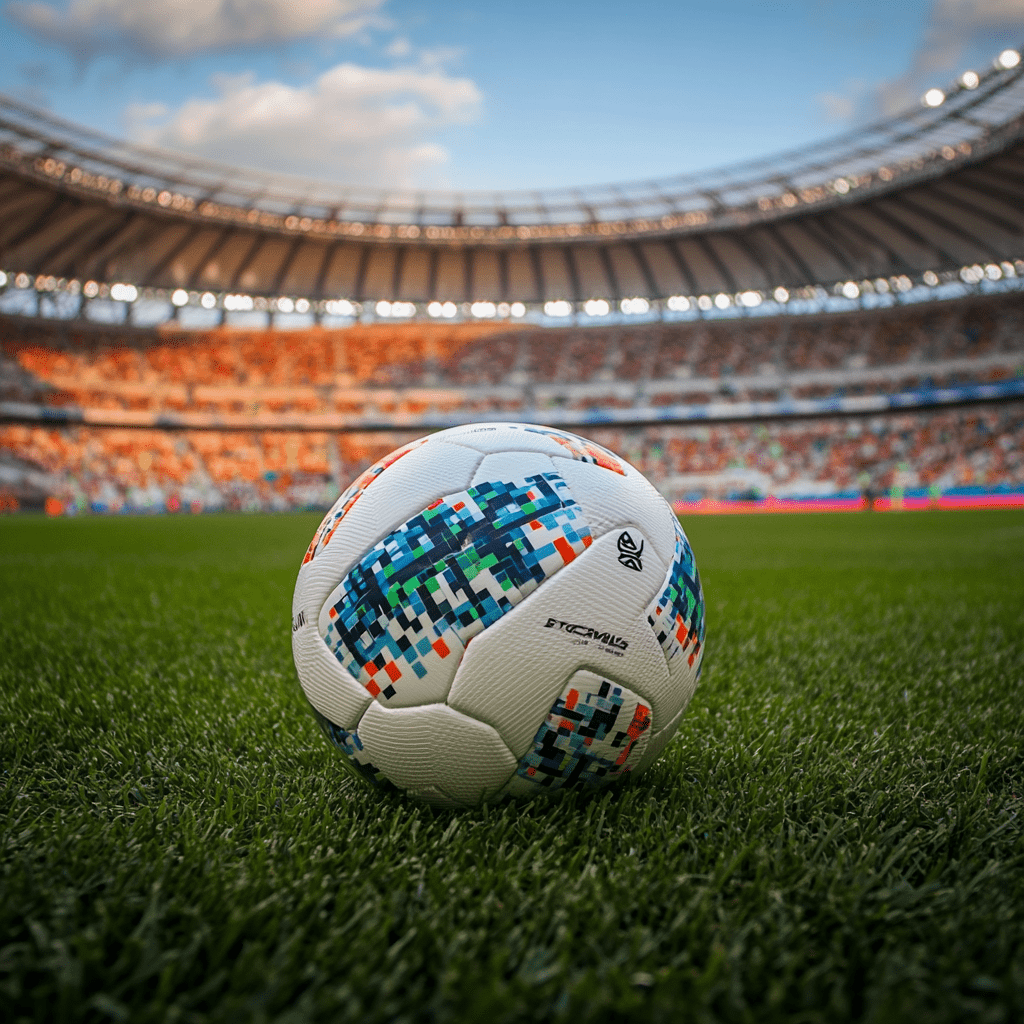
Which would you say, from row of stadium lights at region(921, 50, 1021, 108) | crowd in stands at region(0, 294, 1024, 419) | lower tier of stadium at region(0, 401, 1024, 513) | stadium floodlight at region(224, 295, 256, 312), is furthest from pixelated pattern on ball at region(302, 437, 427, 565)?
stadium floodlight at region(224, 295, 256, 312)

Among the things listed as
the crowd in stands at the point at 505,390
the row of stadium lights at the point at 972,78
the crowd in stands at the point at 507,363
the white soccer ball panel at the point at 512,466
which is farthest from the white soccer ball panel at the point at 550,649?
the crowd in stands at the point at 507,363

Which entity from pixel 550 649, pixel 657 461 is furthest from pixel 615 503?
pixel 657 461

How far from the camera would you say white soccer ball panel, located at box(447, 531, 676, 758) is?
1591 millimetres

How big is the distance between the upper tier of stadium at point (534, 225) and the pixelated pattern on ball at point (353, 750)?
28.4 m

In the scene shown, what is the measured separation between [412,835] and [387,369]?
137ft

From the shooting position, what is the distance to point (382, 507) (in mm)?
1764

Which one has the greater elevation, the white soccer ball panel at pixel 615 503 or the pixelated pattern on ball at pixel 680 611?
the white soccer ball panel at pixel 615 503

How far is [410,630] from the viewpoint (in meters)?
1.61

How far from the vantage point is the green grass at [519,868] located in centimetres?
105

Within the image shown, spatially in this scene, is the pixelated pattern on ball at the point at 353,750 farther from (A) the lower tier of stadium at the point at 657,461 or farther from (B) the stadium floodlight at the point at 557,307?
(B) the stadium floodlight at the point at 557,307

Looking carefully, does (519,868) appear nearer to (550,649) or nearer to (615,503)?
(550,649)

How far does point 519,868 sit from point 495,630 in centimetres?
46

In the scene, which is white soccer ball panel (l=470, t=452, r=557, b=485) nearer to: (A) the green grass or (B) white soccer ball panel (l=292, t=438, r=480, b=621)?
(B) white soccer ball panel (l=292, t=438, r=480, b=621)

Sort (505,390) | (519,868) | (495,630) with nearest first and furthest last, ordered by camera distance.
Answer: (519,868) → (495,630) → (505,390)
